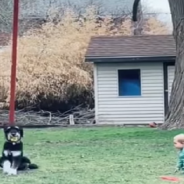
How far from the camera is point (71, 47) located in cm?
2308

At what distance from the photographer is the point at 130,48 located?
851 inches

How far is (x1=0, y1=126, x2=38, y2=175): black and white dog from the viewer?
22.6 ft

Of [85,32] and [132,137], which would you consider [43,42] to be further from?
[132,137]

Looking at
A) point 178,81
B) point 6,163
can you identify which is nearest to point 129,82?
point 178,81

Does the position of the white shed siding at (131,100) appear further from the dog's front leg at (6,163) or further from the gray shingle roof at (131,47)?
the dog's front leg at (6,163)

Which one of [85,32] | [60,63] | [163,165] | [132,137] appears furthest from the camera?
[85,32]

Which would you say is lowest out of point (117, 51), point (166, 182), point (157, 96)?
point (166, 182)

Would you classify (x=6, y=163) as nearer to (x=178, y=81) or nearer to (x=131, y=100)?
(x=178, y=81)

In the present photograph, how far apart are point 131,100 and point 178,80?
6014 mm

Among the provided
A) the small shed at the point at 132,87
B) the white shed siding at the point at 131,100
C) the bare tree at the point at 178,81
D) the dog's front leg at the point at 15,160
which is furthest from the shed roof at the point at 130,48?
the dog's front leg at the point at 15,160

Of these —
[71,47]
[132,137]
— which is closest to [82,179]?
[132,137]

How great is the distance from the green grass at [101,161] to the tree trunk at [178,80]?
7.61 feet

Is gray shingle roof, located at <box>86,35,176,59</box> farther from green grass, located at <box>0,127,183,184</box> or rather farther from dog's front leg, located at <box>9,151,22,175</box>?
dog's front leg, located at <box>9,151,22,175</box>

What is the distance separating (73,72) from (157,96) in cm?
315
